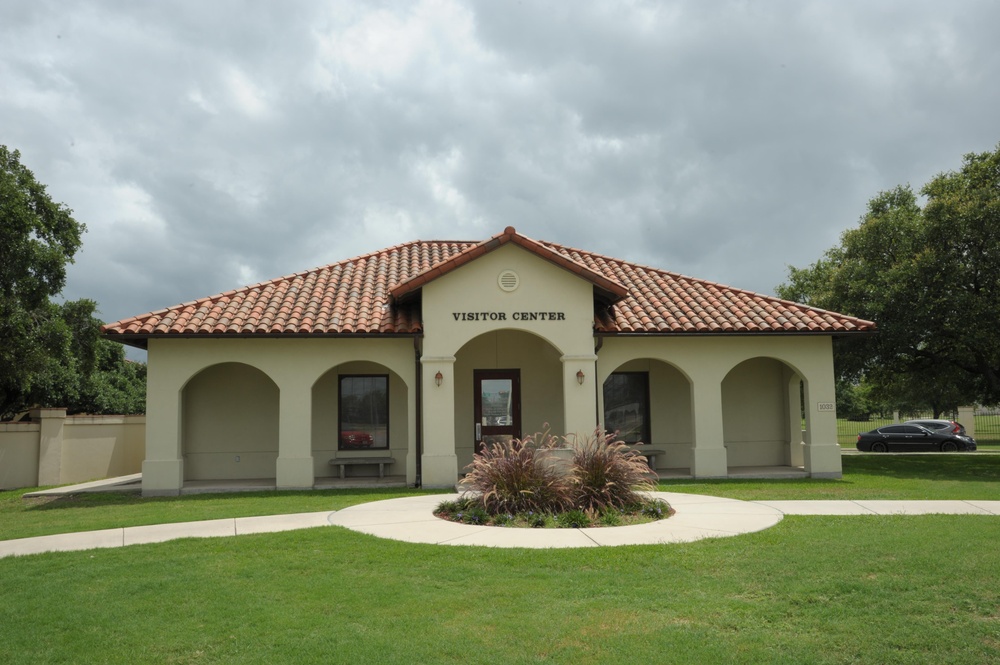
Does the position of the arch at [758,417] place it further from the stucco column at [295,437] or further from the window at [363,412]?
the stucco column at [295,437]

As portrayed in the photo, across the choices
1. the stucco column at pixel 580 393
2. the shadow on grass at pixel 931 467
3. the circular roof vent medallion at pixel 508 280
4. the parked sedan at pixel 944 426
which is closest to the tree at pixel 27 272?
the circular roof vent medallion at pixel 508 280

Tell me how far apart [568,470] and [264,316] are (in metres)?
8.60

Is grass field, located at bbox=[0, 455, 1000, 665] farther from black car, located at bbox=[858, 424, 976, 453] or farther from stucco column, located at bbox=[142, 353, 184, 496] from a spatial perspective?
black car, located at bbox=[858, 424, 976, 453]

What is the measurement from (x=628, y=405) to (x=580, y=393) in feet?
11.2

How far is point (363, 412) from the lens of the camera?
18.7 meters

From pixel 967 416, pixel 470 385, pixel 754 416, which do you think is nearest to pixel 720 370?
pixel 754 416

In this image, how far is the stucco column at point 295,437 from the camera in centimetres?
1627

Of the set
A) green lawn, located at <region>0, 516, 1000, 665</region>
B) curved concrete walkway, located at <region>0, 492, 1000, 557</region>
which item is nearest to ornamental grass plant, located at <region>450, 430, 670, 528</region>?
curved concrete walkway, located at <region>0, 492, 1000, 557</region>

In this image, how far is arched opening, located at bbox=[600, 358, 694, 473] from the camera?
19.5 meters

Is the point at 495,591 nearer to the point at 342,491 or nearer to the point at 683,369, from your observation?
the point at 342,491

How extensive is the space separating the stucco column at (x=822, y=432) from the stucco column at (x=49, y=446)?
61.1 feet

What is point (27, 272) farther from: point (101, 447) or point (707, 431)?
point (707, 431)

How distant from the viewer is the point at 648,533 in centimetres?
954

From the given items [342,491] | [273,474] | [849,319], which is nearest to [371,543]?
[342,491]
